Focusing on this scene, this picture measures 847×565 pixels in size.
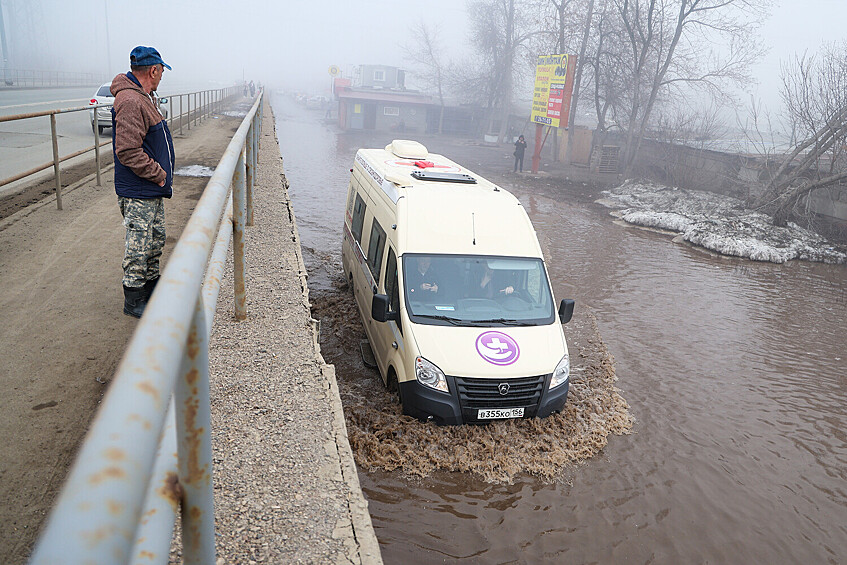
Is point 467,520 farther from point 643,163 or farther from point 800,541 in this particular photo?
point 643,163

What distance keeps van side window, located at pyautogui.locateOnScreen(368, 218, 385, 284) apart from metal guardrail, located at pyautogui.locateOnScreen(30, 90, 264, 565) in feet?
22.1

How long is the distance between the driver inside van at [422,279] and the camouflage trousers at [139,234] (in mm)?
3145

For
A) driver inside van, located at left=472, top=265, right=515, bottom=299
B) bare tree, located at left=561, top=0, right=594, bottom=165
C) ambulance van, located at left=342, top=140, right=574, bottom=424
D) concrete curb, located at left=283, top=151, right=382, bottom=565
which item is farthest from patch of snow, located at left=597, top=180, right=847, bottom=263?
concrete curb, located at left=283, top=151, right=382, bottom=565

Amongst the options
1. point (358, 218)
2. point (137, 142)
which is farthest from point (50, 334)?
point (358, 218)

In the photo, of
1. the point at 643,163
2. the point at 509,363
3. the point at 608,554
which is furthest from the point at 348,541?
the point at 643,163

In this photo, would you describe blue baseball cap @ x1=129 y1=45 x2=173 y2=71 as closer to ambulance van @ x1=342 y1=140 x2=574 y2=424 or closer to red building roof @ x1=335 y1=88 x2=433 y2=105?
ambulance van @ x1=342 y1=140 x2=574 y2=424

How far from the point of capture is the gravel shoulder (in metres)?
2.75

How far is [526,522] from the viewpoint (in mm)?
5727

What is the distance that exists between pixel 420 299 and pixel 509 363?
1311mm

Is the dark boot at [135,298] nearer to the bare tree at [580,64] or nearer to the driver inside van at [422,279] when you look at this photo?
the driver inside van at [422,279]

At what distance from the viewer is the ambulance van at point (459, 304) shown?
650 centimetres

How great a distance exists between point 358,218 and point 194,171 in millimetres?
4404

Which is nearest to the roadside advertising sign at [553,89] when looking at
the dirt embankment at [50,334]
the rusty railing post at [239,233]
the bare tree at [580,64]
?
the bare tree at [580,64]

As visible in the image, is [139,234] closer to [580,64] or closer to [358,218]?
[358,218]
